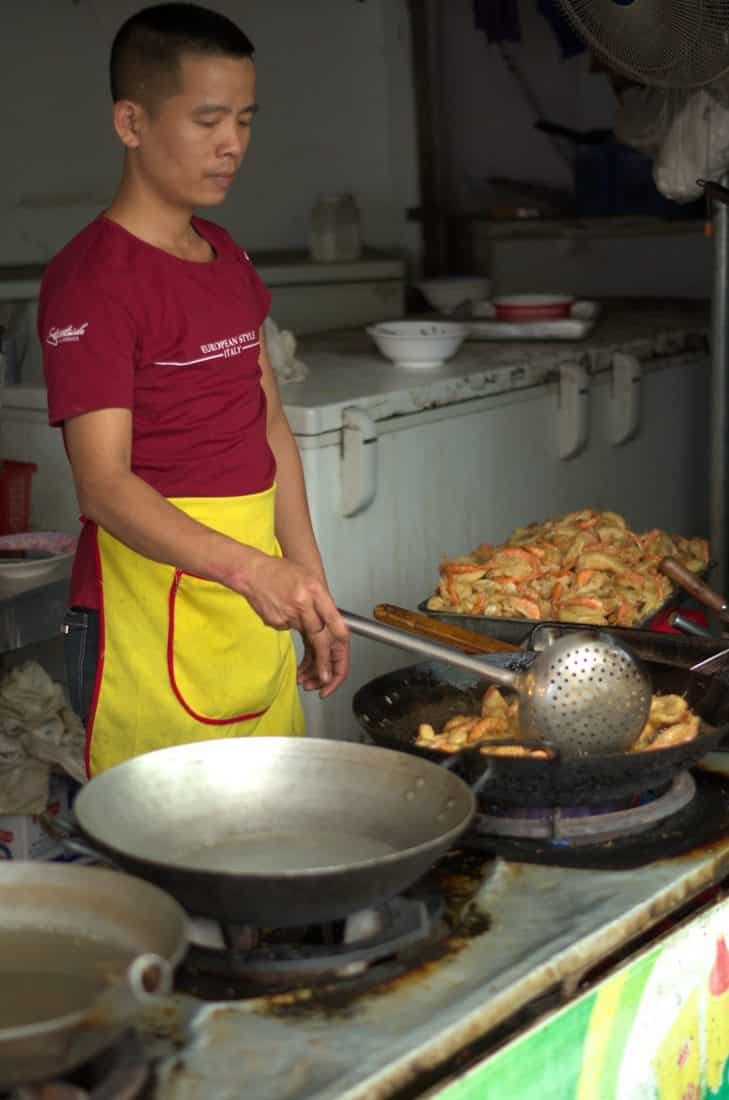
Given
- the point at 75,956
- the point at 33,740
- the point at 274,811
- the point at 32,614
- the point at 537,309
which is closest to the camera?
the point at 75,956

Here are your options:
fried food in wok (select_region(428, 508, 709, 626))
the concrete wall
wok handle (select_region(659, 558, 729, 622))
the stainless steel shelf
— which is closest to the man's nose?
fried food in wok (select_region(428, 508, 709, 626))

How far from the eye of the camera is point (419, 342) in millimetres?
4016

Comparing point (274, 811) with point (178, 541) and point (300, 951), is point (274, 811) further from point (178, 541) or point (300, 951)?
point (178, 541)

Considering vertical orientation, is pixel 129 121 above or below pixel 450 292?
above

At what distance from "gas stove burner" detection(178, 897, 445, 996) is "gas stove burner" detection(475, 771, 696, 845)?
306 mm

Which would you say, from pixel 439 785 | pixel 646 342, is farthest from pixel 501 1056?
pixel 646 342

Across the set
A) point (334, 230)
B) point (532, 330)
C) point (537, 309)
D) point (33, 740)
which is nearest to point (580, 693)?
point (33, 740)

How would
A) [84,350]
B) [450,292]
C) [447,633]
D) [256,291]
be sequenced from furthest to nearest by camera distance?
[450,292]
[256,291]
[447,633]
[84,350]

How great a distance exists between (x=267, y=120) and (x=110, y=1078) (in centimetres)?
488

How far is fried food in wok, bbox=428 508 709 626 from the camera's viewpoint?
2.66m

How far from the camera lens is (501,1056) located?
1.37 metres

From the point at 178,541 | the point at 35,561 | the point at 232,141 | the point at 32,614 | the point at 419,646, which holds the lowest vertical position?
the point at 32,614

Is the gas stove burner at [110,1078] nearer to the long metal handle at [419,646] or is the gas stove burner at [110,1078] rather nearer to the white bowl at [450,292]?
the long metal handle at [419,646]

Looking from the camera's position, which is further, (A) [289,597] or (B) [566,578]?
(B) [566,578]
